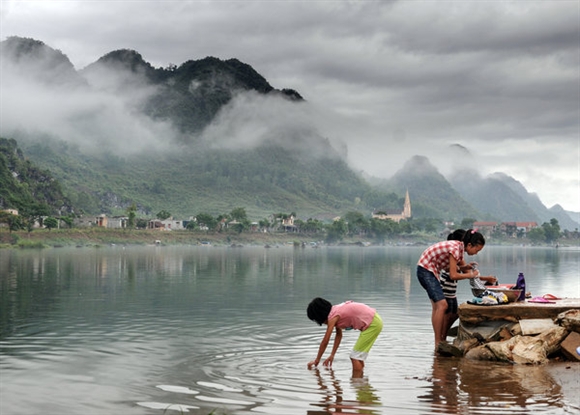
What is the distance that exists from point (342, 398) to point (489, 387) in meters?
2.60

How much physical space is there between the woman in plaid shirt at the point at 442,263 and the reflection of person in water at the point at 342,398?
10.5 feet

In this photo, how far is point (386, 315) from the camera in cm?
2558

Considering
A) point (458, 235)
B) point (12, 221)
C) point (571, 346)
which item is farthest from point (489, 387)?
point (12, 221)

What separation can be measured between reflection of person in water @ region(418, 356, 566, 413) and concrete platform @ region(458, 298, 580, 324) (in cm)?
119

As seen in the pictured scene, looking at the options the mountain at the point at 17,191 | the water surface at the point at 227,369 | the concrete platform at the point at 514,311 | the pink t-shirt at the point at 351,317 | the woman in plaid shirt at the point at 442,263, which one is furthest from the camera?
the mountain at the point at 17,191

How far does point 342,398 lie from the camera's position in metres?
11.3

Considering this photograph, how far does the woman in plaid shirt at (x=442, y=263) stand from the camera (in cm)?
1498

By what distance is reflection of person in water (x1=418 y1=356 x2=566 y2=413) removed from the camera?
1059cm

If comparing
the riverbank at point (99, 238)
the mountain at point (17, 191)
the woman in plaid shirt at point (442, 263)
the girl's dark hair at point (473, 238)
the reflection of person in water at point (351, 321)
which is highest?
the mountain at point (17, 191)

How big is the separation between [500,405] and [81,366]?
28.5 ft

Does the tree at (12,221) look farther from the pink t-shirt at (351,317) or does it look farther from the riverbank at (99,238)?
the pink t-shirt at (351,317)

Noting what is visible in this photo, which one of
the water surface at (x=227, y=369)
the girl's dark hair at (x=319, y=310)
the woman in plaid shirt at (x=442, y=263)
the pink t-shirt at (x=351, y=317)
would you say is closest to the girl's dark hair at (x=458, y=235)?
the woman in plaid shirt at (x=442, y=263)

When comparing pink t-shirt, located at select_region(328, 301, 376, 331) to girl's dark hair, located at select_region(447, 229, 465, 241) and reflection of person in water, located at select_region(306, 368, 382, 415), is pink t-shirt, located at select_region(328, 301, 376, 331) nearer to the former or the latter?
reflection of person in water, located at select_region(306, 368, 382, 415)

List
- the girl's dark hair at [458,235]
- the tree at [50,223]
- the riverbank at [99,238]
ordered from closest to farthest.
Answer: the girl's dark hair at [458,235]
the riverbank at [99,238]
the tree at [50,223]
